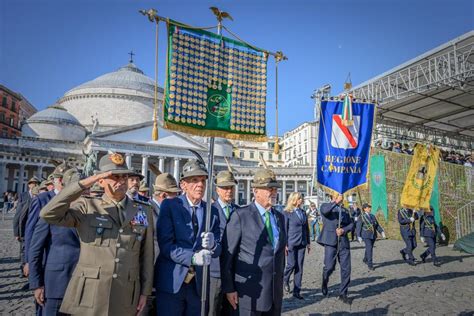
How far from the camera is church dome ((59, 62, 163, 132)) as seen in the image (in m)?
58.8

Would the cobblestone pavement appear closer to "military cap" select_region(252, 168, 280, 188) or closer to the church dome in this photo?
"military cap" select_region(252, 168, 280, 188)

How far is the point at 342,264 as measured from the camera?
6719mm

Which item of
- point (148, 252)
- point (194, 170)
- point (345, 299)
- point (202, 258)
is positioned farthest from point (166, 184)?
point (345, 299)

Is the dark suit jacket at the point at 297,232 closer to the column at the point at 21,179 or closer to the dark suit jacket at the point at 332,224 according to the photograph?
the dark suit jacket at the point at 332,224

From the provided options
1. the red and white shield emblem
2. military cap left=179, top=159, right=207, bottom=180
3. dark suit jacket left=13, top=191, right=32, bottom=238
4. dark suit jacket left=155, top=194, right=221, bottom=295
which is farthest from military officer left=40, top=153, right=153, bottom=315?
the red and white shield emblem

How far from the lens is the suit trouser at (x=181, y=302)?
3.14m

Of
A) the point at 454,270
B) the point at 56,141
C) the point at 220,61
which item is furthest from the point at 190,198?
the point at 56,141

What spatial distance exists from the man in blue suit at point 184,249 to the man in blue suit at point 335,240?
13.4ft

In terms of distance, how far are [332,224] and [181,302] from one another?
4.68m

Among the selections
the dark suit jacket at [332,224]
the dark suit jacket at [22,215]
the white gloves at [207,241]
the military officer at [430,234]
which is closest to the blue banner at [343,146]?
the dark suit jacket at [332,224]

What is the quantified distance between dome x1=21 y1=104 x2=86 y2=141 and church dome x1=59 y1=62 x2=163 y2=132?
4.64 meters

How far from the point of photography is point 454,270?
9562 millimetres

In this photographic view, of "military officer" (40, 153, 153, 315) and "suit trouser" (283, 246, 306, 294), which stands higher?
"military officer" (40, 153, 153, 315)

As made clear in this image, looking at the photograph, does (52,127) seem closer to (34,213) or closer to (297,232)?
(297,232)
